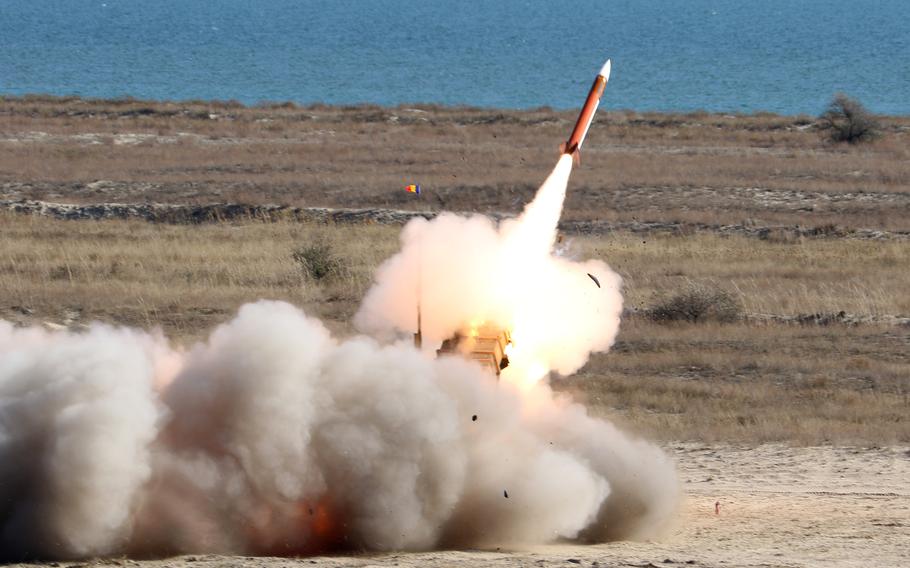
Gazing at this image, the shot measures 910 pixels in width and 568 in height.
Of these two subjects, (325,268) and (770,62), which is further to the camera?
(770,62)

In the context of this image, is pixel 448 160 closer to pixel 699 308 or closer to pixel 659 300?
pixel 659 300

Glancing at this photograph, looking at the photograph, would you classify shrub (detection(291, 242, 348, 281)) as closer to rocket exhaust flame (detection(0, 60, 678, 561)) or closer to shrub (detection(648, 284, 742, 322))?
shrub (detection(648, 284, 742, 322))

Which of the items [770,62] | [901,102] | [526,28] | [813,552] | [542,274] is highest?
[526,28]

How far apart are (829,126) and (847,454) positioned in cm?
3764

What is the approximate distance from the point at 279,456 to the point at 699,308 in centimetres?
1403

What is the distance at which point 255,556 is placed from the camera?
1538cm

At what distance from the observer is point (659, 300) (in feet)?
96.1

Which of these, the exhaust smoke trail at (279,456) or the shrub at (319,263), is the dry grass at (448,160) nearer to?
the shrub at (319,263)

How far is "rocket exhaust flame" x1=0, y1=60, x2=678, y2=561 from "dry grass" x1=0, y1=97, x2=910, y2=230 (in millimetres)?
21963

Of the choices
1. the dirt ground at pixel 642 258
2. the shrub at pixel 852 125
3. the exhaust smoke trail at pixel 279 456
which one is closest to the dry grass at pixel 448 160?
the dirt ground at pixel 642 258

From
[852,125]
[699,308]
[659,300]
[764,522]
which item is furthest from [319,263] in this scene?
[852,125]

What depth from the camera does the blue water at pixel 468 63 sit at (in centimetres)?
10425

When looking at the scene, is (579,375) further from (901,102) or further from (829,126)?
(901,102)

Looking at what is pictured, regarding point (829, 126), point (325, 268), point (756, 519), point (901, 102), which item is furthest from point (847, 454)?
point (901, 102)
